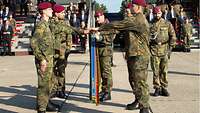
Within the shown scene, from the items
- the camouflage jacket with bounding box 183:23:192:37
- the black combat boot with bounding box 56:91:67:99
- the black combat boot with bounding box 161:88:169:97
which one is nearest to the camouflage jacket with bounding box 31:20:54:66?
the black combat boot with bounding box 56:91:67:99

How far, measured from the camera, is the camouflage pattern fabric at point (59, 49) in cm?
972

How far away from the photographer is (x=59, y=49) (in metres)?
9.92

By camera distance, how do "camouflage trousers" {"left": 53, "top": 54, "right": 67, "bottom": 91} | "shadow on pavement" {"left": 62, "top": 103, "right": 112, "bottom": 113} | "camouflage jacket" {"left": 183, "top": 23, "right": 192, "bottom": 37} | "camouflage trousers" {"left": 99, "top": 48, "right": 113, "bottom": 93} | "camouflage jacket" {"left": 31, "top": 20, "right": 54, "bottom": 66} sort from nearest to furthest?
"camouflage jacket" {"left": 31, "top": 20, "right": 54, "bottom": 66}, "shadow on pavement" {"left": 62, "top": 103, "right": 112, "bottom": 113}, "camouflage trousers" {"left": 99, "top": 48, "right": 113, "bottom": 93}, "camouflage trousers" {"left": 53, "top": 54, "right": 67, "bottom": 91}, "camouflage jacket" {"left": 183, "top": 23, "right": 192, "bottom": 37}

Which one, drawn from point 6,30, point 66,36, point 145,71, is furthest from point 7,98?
point 6,30

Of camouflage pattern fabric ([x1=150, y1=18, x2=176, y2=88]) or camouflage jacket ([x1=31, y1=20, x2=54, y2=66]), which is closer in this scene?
camouflage jacket ([x1=31, y1=20, x2=54, y2=66])

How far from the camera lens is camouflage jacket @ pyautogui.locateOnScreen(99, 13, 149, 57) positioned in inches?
317

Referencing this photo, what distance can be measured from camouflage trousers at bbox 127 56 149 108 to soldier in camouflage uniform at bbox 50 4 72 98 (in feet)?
6.14

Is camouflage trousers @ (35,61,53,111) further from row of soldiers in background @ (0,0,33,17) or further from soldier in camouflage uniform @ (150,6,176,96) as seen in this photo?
row of soldiers in background @ (0,0,33,17)

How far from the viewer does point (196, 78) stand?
13297 millimetres

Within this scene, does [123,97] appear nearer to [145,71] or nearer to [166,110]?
[166,110]

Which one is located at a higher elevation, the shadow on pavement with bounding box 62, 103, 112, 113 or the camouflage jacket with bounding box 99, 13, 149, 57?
the camouflage jacket with bounding box 99, 13, 149, 57

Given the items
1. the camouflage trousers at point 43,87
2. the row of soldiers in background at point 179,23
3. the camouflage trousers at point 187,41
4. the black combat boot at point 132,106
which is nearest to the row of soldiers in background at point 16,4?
the row of soldiers in background at point 179,23

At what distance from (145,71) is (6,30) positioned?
1655 cm

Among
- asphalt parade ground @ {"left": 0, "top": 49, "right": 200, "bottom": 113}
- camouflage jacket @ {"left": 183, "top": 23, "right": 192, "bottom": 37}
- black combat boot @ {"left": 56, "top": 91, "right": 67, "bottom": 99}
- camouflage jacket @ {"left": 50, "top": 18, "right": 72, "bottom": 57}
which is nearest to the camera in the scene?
asphalt parade ground @ {"left": 0, "top": 49, "right": 200, "bottom": 113}
